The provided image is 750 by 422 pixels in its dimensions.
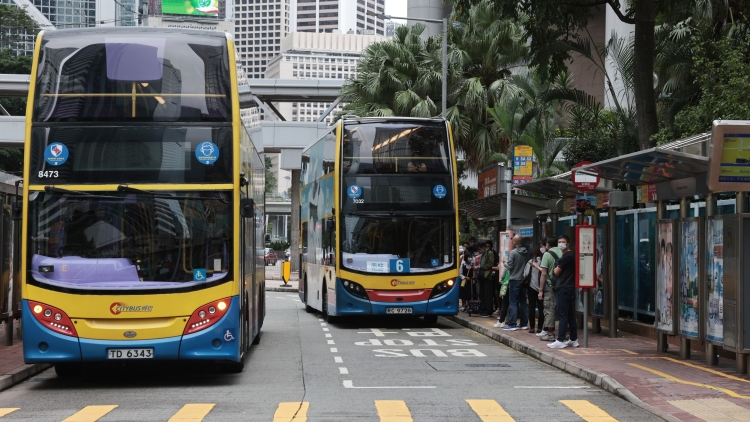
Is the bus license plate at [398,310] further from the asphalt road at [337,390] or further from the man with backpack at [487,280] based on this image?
the asphalt road at [337,390]

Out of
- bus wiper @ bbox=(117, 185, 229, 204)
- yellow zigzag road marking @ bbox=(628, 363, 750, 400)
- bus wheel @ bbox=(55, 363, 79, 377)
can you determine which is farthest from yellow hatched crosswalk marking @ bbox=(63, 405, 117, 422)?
yellow zigzag road marking @ bbox=(628, 363, 750, 400)

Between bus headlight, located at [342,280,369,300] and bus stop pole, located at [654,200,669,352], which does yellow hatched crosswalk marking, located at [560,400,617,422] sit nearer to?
bus stop pole, located at [654,200,669,352]

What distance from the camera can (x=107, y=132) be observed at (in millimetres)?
12477

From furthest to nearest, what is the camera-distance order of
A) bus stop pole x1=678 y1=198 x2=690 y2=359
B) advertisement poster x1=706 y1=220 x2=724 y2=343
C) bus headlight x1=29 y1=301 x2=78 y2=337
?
bus stop pole x1=678 y1=198 x2=690 y2=359, advertisement poster x1=706 y1=220 x2=724 y2=343, bus headlight x1=29 y1=301 x2=78 y2=337

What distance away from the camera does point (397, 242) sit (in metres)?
22.2

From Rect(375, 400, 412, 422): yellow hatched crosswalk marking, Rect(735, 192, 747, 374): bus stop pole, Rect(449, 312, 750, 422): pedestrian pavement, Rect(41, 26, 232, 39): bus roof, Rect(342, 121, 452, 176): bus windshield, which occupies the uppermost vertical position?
Rect(41, 26, 232, 39): bus roof

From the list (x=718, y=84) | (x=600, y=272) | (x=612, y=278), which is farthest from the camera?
(x=718, y=84)

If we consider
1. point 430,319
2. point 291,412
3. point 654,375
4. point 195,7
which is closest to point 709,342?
point 654,375

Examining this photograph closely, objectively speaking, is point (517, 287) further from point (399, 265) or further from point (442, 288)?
point (399, 265)

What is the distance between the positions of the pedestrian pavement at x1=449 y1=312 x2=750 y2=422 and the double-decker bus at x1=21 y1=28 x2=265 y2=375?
4742 millimetres

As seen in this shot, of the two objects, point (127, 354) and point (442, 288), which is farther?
point (442, 288)

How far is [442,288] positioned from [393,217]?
1.90m

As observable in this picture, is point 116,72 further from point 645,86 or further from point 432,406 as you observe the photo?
point 645,86

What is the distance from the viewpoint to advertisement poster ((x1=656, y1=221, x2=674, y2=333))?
15.1 meters
